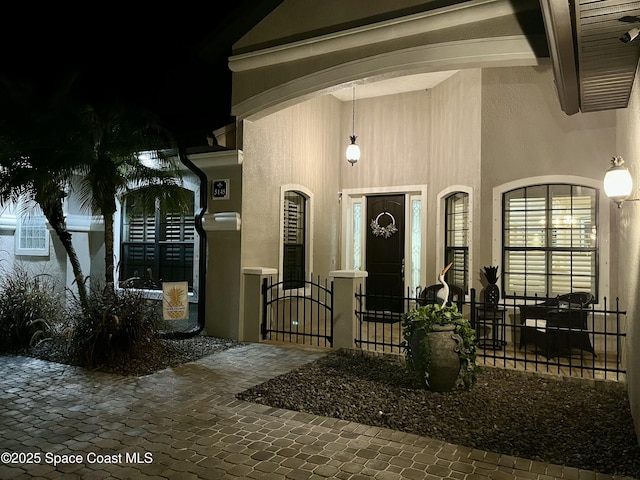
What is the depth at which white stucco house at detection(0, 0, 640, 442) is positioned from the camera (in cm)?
609

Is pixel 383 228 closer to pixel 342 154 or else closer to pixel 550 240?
pixel 342 154

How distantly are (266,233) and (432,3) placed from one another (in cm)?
457

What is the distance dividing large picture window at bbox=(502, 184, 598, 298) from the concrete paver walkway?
4851 mm

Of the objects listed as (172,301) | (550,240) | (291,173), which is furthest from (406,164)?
(172,301)

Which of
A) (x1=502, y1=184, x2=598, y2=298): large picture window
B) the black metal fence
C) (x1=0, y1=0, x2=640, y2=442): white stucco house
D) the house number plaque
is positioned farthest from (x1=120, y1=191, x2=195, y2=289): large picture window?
(x1=502, y1=184, x2=598, y2=298): large picture window

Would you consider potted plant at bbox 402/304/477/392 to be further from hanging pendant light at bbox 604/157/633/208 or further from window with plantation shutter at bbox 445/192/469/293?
window with plantation shutter at bbox 445/192/469/293

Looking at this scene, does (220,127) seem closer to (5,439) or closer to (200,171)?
(200,171)

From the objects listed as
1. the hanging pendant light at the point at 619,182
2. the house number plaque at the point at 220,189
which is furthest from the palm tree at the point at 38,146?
the hanging pendant light at the point at 619,182

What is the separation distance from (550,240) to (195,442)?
657 centimetres

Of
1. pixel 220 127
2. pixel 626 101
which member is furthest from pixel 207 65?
pixel 626 101

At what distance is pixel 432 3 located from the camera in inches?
246

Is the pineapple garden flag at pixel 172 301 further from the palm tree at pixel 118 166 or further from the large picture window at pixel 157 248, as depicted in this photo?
the large picture window at pixel 157 248

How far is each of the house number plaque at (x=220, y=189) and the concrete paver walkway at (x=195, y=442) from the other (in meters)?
3.51

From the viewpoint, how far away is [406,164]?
10.1m
